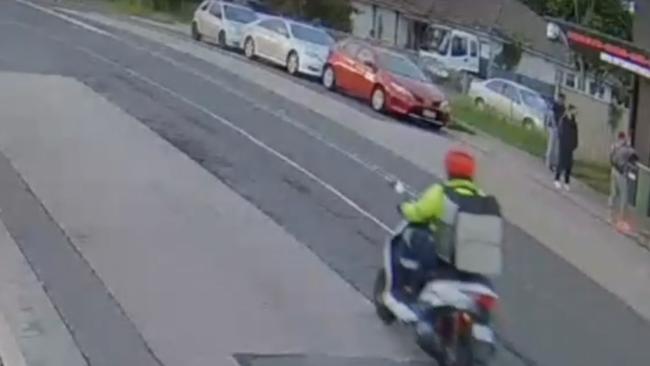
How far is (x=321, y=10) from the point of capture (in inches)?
2458

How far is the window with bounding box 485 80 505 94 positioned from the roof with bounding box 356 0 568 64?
15724 millimetres

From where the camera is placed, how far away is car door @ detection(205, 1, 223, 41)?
148 feet

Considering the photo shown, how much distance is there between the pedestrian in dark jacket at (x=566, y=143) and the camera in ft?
92.8

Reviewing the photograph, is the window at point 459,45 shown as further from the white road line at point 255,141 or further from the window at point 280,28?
the white road line at point 255,141

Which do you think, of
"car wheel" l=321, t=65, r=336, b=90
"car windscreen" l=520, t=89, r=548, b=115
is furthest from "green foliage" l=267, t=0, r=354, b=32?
"car wheel" l=321, t=65, r=336, b=90

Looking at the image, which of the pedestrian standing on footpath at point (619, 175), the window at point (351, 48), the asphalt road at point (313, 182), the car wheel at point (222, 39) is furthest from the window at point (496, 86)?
the pedestrian standing on footpath at point (619, 175)

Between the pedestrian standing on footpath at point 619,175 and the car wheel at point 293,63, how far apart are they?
555 inches

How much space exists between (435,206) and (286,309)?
2.15 m

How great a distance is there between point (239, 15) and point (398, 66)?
30.7ft

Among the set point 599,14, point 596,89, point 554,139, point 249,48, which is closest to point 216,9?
point 249,48

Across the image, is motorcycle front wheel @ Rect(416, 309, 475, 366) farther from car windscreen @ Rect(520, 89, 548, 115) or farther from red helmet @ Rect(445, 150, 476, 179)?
car windscreen @ Rect(520, 89, 548, 115)

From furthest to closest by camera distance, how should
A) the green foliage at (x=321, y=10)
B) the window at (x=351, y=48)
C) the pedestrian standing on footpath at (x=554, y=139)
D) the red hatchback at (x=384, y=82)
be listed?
the green foliage at (x=321, y=10) → the window at (x=351, y=48) → the red hatchback at (x=384, y=82) → the pedestrian standing on footpath at (x=554, y=139)

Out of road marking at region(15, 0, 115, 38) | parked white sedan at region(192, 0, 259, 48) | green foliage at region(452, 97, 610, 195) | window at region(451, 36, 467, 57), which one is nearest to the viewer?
green foliage at region(452, 97, 610, 195)

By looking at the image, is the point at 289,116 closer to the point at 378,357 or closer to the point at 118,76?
the point at 118,76
